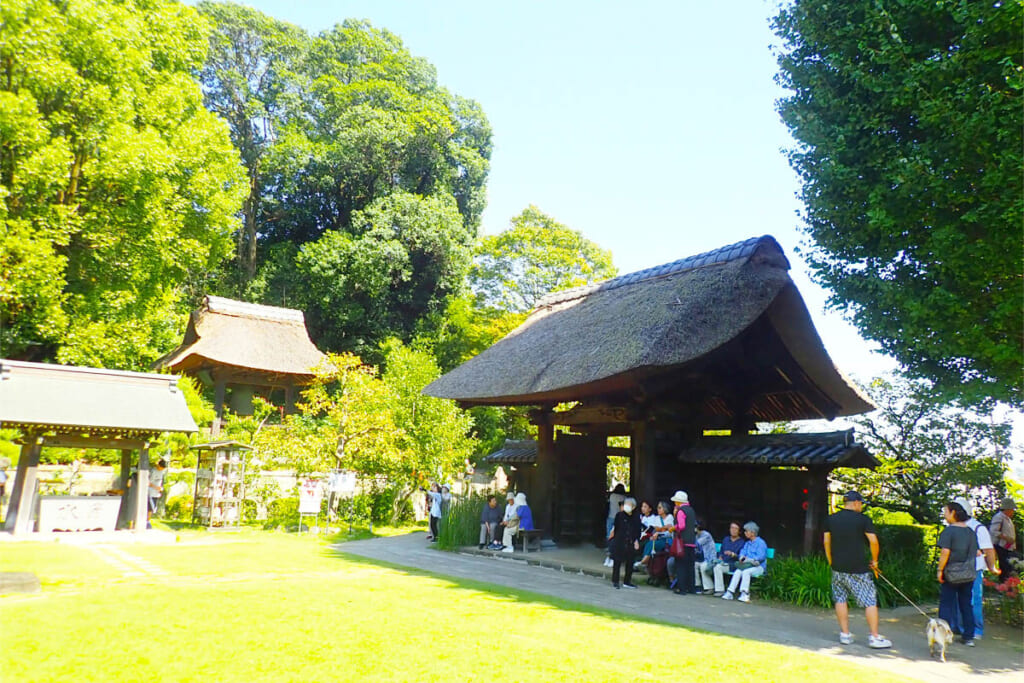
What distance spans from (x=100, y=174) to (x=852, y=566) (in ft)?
63.1

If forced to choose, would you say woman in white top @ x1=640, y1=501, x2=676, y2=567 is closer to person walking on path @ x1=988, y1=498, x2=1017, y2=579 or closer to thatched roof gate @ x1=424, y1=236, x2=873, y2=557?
thatched roof gate @ x1=424, y1=236, x2=873, y2=557

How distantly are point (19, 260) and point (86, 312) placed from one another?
3.35 m

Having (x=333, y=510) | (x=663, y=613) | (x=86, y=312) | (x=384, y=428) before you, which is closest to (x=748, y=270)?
(x=663, y=613)

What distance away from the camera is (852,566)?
22.7 ft

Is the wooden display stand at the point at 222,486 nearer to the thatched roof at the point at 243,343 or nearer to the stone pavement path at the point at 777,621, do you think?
the stone pavement path at the point at 777,621

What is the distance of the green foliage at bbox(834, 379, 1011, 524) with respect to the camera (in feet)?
41.4

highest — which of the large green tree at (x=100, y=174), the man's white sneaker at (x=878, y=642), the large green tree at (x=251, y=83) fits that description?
the large green tree at (x=251, y=83)

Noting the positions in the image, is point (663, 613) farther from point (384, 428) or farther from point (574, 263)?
point (574, 263)

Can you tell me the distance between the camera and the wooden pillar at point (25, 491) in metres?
13.5

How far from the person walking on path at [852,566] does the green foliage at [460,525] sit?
344 inches

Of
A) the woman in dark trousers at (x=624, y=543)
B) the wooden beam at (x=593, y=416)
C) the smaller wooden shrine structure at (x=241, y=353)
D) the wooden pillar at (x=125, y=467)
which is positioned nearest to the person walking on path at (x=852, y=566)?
the woman in dark trousers at (x=624, y=543)

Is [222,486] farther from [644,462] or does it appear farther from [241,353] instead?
[644,462]

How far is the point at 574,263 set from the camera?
91.6 ft

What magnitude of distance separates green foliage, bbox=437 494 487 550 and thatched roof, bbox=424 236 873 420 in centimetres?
235
